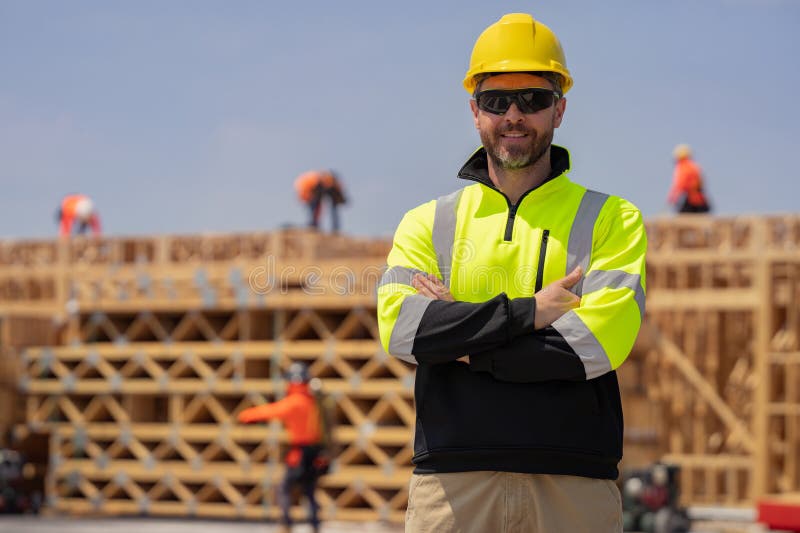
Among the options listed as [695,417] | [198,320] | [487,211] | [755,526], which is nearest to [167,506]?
[198,320]

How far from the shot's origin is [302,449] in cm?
1372

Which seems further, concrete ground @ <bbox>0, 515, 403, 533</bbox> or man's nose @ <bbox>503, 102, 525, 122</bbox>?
concrete ground @ <bbox>0, 515, 403, 533</bbox>

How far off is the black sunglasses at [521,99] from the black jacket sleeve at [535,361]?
638mm

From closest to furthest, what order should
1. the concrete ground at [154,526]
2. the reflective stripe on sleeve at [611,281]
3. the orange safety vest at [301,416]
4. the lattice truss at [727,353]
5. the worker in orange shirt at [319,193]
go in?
the reflective stripe on sleeve at [611,281]
the orange safety vest at [301,416]
the concrete ground at [154,526]
the lattice truss at [727,353]
the worker in orange shirt at [319,193]

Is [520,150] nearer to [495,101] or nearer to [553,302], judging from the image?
[495,101]

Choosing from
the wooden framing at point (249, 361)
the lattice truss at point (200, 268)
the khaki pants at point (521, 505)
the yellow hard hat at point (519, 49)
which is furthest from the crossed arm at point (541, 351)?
the lattice truss at point (200, 268)

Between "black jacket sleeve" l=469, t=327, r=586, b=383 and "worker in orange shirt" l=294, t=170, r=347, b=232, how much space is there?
1933cm

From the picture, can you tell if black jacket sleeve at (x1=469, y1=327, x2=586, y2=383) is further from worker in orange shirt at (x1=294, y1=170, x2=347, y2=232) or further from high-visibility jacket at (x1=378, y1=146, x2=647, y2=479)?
worker in orange shirt at (x1=294, y1=170, x2=347, y2=232)

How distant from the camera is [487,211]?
3.88m

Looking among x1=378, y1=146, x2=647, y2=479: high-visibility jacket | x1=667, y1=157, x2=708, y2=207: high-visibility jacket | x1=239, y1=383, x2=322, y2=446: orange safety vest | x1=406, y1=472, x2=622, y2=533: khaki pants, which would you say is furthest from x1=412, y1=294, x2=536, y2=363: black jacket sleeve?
x1=667, y1=157, x2=708, y2=207: high-visibility jacket

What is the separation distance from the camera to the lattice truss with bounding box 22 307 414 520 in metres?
15.4

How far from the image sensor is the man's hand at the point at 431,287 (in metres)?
3.79

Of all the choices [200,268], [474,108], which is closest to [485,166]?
[474,108]

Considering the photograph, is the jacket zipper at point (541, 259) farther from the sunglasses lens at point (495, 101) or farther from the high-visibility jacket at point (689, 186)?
the high-visibility jacket at point (689, 186)
